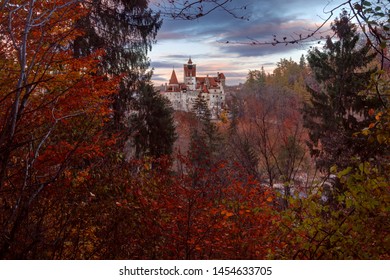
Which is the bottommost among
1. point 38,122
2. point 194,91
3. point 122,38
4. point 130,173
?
point 130,173

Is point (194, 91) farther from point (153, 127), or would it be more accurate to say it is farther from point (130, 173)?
point (130, 173)

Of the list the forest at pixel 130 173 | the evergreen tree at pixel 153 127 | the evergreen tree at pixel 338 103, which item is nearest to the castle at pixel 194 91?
the evergreen tree at pixel 153 127

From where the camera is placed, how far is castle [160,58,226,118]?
60.3ft

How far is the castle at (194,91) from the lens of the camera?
18.4m

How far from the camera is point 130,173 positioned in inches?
292

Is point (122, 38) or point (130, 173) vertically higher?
point (122, 38)

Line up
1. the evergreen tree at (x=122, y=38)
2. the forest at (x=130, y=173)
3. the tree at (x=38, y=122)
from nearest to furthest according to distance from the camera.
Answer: the tree at (x=38, y=122) → the forest at (x=130, y=173) → the evergreen tree at (x=122, y=38)

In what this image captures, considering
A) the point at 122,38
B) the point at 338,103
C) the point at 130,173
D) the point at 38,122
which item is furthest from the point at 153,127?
the point at 38,122

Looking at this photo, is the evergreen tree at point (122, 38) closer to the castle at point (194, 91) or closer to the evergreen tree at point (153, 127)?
the evergreen tree at point (153, 127)

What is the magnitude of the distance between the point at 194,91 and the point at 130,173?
16.5 metres

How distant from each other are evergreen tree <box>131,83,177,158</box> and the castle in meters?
1.27

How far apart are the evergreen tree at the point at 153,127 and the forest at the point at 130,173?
71cm
